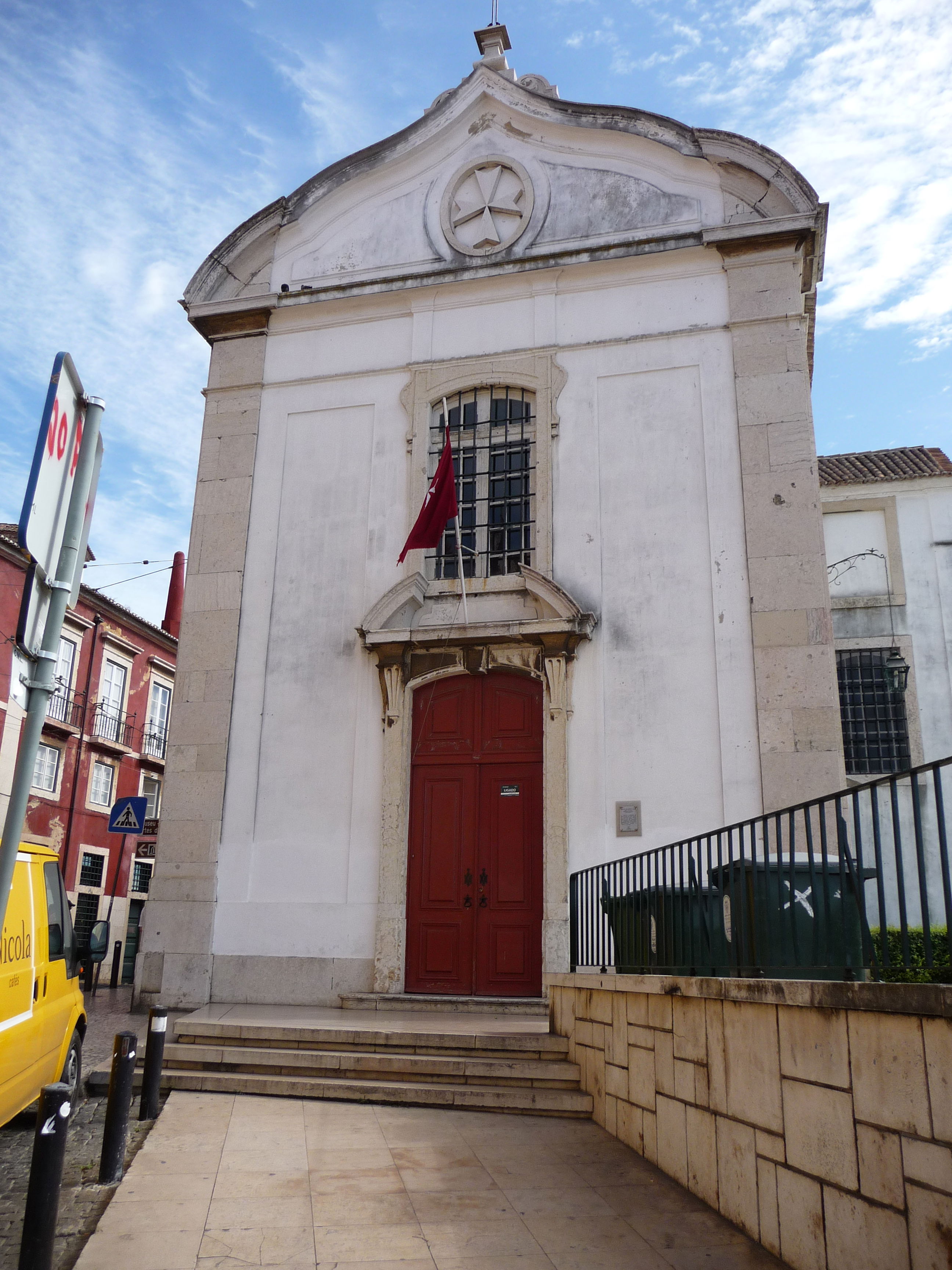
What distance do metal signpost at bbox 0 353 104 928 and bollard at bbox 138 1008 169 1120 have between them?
16.0ft

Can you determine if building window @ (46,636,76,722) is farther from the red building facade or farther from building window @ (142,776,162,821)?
building window @ (142,776,162,821)

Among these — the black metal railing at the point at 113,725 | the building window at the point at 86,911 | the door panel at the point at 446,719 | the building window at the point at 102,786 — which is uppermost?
the black metal railing at the point at 113,725

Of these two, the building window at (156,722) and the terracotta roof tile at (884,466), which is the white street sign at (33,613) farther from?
the building window at (156,722)

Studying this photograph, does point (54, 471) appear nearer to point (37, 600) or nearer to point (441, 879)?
point (37, 600)

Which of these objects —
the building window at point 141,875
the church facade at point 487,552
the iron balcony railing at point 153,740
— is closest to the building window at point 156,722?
the iron balcony railing at point 153,740

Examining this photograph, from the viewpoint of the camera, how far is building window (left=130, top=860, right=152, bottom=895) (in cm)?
2825

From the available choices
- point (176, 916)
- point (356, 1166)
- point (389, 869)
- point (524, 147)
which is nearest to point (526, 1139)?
point (356, 1166)

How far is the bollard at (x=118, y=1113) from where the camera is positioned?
559 cm

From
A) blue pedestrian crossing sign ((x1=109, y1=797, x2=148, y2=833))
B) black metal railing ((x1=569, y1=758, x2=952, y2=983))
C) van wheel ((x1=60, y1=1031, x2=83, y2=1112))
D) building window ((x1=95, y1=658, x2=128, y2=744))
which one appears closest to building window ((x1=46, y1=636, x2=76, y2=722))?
building window ((x1=95, y1=658, x2=128, y2=744))

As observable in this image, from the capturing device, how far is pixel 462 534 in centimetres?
1245

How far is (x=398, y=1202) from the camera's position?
5.34 m

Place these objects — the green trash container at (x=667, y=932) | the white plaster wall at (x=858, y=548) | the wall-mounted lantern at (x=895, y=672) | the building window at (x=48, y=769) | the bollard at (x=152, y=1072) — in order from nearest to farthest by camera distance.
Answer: the green trash container at (x=667, y=932)
the bollard at (x=152, y=1072)
the wall-mounted lantern at (x=895, y=672)
the white plaster wall at (x=858, y=548)
the building window at (x=48, y=769)

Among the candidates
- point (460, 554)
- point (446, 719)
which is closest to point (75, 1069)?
point (446, 719)

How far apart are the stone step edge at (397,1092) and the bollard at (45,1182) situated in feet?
12.7
